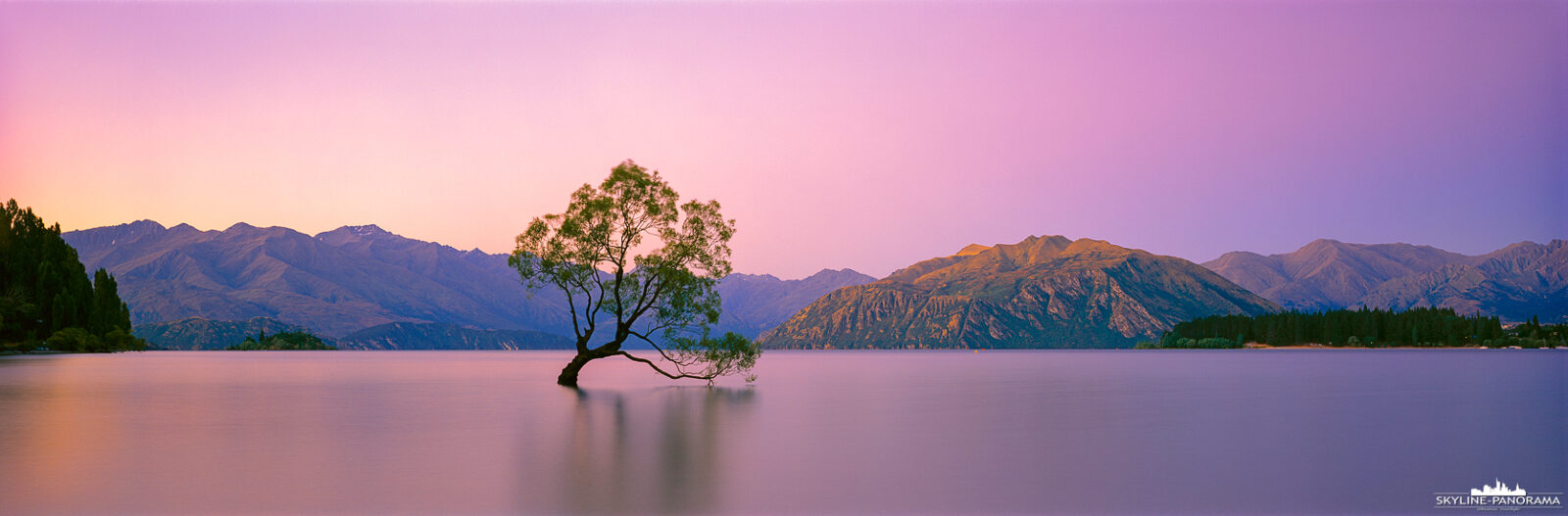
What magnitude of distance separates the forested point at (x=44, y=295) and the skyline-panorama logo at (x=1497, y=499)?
538 ft

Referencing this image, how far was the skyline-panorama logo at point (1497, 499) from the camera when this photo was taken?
19.6 meters

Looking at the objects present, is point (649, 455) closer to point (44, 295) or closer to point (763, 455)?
point (763, 455)

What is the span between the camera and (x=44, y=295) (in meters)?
151

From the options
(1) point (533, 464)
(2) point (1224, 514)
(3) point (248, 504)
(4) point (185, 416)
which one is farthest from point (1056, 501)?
(4) point (185, 416)

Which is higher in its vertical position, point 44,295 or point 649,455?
point 44,295

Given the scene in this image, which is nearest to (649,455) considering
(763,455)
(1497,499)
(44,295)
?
(763,455)

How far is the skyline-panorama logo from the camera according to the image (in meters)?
19.6

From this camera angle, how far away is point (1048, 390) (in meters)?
63.2

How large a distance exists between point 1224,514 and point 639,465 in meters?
13.3

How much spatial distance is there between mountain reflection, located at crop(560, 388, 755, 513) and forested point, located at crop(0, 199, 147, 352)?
13459cm

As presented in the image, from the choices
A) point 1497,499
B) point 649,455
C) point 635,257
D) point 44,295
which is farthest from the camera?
point 44,295

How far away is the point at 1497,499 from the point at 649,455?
1971cm

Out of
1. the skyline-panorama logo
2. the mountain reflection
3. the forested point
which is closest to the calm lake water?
the mountain reflection

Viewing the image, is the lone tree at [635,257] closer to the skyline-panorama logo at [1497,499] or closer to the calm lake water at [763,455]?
the calm lake water at [763,455]
